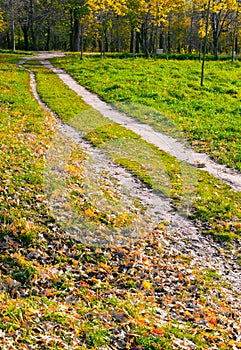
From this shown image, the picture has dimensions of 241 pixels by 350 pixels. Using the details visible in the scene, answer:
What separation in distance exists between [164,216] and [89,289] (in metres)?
3.17

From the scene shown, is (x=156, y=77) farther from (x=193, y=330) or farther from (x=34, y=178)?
(x=193, y=330)

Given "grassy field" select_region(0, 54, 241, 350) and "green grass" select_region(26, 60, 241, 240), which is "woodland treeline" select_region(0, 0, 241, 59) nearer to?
"green grass" select_region(26, 60, 241, 240)

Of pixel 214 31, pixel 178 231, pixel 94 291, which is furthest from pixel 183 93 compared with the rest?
pixel 214 31

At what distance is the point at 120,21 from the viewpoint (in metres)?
54.8

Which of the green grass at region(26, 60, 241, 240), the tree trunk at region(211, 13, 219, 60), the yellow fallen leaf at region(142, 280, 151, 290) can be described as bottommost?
the yellow fallen leaf at region(142, 280, 151, 290)

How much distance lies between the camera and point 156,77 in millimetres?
25969

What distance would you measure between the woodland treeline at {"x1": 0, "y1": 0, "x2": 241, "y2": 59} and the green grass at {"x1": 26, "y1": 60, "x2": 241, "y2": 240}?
11054 millimetres

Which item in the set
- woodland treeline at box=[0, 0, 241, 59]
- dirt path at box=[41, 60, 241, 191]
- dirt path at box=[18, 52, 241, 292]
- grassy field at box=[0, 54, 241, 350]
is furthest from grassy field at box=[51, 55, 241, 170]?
grassy field at box=[0, 54, 241, 350]

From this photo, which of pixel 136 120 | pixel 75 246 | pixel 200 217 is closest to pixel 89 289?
pixel 75 246

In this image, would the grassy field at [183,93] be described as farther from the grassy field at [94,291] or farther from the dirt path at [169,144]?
the grassy field at [94,291]

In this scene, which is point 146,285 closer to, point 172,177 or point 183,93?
point 172,177

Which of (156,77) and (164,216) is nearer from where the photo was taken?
(164,216)

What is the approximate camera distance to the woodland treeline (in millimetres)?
34531

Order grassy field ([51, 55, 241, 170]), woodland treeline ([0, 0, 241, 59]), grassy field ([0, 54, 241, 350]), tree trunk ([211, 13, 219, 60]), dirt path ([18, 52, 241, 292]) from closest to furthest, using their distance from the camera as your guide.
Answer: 1. grassy field ([0, 54, 241, 350])
2. dirt path ([18, 52, 241, 292])
3. grassy field ([51, 55, 241, 170])
4. woodland treeline ([0, 0, 241, 59])
5. tree trunk ([211, 13, 219, 60])
